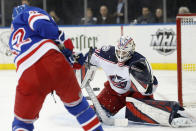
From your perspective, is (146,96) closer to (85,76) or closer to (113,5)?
(85,76)

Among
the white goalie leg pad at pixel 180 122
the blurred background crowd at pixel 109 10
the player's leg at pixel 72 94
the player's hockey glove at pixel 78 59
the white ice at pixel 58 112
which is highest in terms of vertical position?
the blurred background crowd at pixel 109 10

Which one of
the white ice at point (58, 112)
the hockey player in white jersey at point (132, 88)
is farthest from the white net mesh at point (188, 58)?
the hockey player in white jersey at point (132, 88)

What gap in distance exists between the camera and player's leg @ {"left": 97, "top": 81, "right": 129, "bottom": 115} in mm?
3815

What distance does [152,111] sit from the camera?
347 cm

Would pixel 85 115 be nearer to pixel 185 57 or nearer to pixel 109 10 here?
pixel 185 57

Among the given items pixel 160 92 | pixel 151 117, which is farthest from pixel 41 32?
pixel 160 92

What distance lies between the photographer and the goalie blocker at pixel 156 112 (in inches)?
134

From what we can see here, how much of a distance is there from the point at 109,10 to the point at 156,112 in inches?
201

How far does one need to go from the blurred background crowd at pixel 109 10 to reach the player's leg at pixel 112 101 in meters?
3.90

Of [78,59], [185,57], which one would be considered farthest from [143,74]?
[185,57]

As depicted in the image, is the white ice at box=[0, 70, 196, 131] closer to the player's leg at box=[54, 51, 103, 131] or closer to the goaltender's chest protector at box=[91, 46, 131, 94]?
the goaltender's chest protector at box=[91, 46, 131, 94]

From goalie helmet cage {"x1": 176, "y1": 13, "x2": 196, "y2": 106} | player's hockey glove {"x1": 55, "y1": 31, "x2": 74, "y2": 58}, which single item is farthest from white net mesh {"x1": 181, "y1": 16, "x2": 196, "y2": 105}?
player's hockey glove {"x1": 55, "y1": 31, "x2": 74, "y2": 58}

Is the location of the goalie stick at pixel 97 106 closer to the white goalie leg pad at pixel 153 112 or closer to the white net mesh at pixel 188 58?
the white goalie leg pad at pixel 153 112

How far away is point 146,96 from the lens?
11.8 ft
